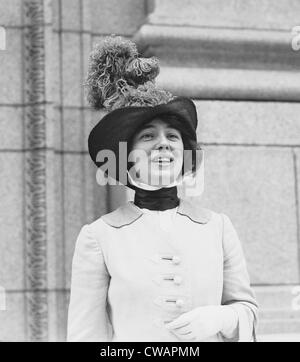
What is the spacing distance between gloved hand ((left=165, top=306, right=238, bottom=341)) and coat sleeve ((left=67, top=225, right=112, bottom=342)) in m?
0.26

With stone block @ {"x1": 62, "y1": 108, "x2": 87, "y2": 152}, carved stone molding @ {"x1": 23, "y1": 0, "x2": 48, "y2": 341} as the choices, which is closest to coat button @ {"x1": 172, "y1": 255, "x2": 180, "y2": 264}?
carved stone molding @ {"x1": 23, "y1": 0, "x2": 48, "y2": 341}

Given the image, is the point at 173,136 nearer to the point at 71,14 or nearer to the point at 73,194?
the point at 73,194

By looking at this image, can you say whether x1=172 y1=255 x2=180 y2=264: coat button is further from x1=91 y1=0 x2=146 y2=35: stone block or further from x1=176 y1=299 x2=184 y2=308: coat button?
x1=91 y1=0 x2=146 y2=35: stone block

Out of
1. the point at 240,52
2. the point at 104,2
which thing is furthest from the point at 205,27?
the point at 104,2

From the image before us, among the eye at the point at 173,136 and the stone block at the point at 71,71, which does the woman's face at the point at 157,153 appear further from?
the stone block at the point at 71,71

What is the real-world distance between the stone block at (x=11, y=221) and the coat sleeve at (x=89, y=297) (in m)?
2.70

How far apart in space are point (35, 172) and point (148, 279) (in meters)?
2.88

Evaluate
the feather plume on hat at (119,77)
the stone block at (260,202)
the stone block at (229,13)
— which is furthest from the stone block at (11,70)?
the feather plume on hat at (119,77)

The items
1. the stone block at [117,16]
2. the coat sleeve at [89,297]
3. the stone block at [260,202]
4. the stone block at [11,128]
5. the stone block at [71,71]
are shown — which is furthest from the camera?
the stone block at [117,16]

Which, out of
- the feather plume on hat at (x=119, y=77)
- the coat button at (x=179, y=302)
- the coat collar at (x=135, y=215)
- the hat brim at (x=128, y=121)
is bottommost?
the coat button at (x=179, y=302)

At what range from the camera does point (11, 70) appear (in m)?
6.18

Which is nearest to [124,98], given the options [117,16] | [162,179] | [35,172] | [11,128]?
[162,179]

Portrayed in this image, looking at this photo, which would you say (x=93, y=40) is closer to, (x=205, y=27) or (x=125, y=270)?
(x=205, y=27)

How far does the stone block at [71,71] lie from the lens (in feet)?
20.4
